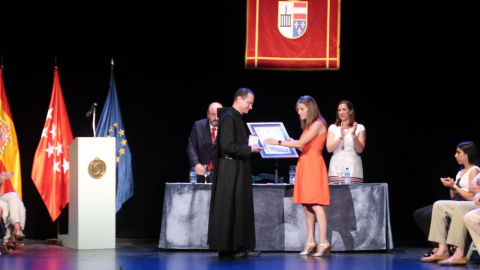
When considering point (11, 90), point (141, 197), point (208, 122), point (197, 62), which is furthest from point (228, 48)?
point (11, 90)

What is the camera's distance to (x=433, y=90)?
815 centimetres

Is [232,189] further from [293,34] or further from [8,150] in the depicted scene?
[8,150]

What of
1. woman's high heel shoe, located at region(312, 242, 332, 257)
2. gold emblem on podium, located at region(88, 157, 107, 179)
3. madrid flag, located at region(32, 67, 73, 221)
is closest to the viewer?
woman's high heel shoe, located at region(312, 242, 332, 257)

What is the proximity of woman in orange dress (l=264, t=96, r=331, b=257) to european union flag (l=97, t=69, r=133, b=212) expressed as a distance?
2153 mm

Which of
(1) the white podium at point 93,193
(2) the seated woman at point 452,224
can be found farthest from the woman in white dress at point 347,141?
(1) the white podium at point 93,193

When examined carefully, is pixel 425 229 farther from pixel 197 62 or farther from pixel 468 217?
pixel 197 62

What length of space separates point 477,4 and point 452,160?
1825 millimetres

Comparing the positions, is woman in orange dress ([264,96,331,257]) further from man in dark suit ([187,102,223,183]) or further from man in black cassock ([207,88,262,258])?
man in dark suit ([187,102,223,183])

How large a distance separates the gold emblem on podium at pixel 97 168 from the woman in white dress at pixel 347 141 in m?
2.31

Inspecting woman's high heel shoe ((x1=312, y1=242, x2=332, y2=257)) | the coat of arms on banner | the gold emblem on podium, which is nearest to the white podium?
the gold emblem on podium

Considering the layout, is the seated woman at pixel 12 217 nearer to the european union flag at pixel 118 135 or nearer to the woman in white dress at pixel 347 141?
the european union flag at pixel 118 135

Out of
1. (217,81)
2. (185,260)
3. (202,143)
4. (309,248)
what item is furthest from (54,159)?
(309,248)

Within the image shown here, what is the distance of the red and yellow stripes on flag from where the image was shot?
775cm

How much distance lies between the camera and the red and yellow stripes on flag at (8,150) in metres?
7.75
